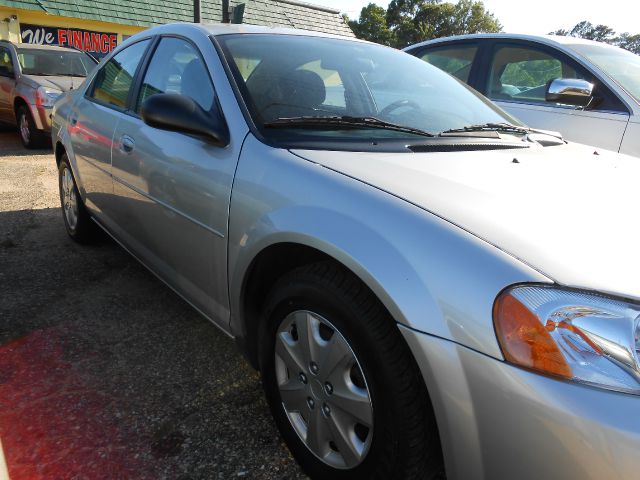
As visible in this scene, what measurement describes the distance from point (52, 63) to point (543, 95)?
801 centimetres

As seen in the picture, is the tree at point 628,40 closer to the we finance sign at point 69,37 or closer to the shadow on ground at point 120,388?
the we finance sign at point 69,37

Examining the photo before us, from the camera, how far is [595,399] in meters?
1.07

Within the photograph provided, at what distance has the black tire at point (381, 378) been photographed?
1.33 m

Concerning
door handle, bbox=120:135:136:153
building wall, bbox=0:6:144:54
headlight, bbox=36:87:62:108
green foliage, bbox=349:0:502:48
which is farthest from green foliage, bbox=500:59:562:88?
green foliage, bbox=349:0:502:48

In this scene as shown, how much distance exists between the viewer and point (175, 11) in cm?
1608

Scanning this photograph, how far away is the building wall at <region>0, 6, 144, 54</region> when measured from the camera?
13.4m

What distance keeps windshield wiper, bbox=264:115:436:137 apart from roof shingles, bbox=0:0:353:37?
42.8 ft

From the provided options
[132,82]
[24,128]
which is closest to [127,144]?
[132,82]

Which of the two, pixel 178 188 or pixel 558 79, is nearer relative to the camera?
pixel 178 188

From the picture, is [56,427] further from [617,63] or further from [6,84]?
[6,84]

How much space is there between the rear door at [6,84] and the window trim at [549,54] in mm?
7424

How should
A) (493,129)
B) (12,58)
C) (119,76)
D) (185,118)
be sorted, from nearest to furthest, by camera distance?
(185,118) < (493,129) < (119,76) < (12,58)

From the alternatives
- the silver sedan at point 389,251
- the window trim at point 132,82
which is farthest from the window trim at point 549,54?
the window trim at point 132,82

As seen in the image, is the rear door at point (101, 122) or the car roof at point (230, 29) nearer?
the car roof at point (230, 29)
